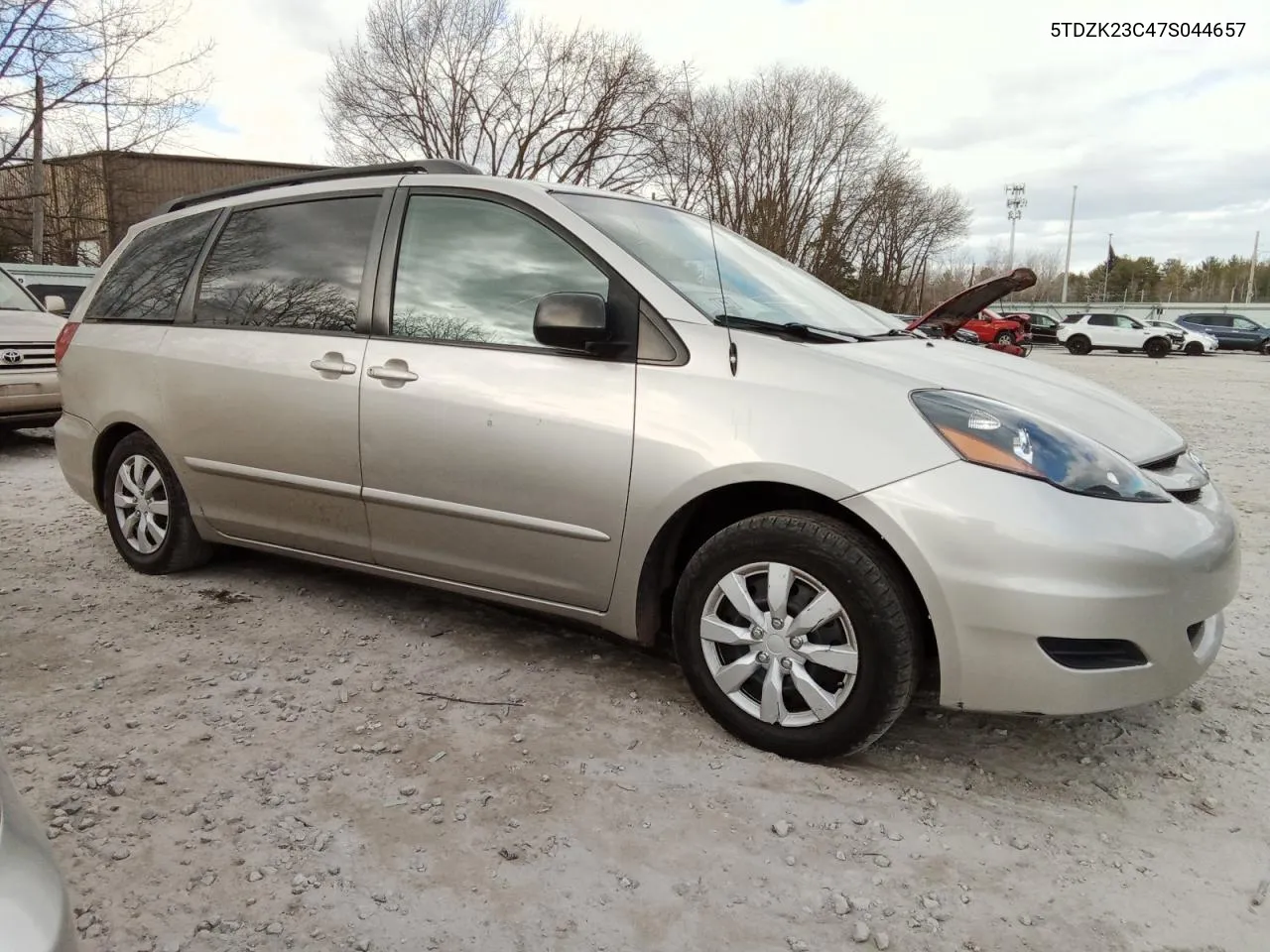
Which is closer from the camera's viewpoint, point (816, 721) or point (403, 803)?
point (403, 803)

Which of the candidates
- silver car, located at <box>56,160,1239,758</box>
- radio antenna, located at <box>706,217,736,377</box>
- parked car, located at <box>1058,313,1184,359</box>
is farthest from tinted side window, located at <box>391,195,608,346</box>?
parked car, located at <box>1058,313,1184,359</box>

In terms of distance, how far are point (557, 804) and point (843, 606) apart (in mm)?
923

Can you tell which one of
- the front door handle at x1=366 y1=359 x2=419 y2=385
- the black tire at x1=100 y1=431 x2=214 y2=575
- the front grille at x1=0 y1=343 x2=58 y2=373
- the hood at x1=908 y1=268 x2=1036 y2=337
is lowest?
the black tire at x1=100 y1=431 x2=214 y2=575

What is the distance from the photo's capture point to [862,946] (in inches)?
73.1

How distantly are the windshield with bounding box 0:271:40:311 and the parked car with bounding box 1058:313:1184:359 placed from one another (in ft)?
105

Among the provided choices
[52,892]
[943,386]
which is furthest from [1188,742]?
[52,892]

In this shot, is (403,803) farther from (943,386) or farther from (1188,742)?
(1188,742)

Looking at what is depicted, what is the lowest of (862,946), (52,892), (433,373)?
(862,946)

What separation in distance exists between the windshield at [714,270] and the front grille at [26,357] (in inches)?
239

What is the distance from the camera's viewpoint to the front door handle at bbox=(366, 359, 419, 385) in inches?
119

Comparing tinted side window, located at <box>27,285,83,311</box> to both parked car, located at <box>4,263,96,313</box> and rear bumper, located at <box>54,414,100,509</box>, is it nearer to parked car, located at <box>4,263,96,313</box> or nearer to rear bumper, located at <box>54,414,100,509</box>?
parked car, located at <box>4,263,96,313</box>

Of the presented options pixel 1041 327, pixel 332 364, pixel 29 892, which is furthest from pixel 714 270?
pixel 1041 327

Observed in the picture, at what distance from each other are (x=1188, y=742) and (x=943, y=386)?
1360mm

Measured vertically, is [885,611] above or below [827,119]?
below
